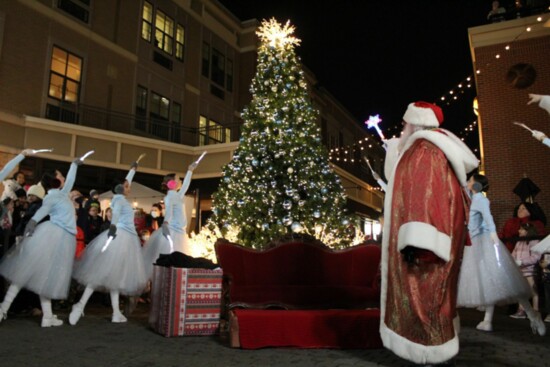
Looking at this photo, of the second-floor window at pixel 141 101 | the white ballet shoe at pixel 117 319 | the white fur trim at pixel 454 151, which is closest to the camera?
the white fur trim at pixel 454 151

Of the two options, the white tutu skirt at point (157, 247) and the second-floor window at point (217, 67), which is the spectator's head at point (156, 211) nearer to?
the white tutu skirt at point (157, 247)

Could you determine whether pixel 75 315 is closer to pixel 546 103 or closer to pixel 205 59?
pixel 546 103

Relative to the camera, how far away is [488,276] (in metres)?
5.71

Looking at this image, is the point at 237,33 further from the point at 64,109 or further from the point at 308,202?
the point at 308,202

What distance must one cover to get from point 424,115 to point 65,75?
48.6ft

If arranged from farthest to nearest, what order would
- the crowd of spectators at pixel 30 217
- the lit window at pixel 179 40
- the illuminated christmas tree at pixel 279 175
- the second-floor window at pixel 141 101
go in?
the lit window at pixel 179 40 < the second-floor window at pixel 141 101 < the illuminated christmas tree at pixel 279 175 < the crowd of spectators at pixel 30 217

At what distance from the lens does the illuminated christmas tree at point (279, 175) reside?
27.9 ft

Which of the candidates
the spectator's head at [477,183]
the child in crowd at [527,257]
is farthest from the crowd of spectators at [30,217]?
the child in crowd at [527,257]

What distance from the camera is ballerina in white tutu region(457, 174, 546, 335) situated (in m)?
5.52

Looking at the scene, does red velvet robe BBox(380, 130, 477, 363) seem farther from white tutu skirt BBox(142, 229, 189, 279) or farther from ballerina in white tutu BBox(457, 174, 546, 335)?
white tutu skirt BBox(142, 229, 189, 279)

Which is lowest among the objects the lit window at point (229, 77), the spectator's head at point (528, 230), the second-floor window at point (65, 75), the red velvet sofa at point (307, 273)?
the red velvet sofa at point (307, 273)

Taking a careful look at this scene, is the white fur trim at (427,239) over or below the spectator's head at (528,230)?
below

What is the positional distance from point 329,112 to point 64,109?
1864cm

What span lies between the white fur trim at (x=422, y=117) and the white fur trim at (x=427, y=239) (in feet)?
3.29
